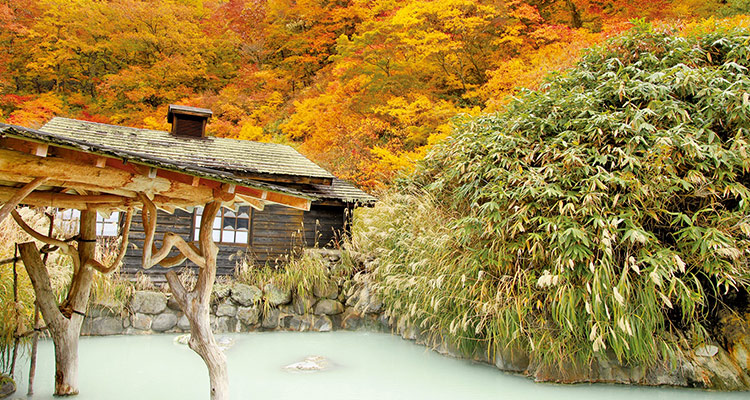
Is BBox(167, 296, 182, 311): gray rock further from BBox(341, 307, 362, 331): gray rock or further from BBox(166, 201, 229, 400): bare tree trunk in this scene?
BBox(166, 201, 229, 400): bare tree trunk

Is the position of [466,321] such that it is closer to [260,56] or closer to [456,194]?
[456,194]

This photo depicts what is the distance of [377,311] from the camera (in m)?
8.92

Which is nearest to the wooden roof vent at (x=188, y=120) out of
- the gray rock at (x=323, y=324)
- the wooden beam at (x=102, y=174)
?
the gray rock at (x=323, y=324)

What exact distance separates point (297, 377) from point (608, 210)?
4.26m

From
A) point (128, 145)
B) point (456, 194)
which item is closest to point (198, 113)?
point (128, 145)

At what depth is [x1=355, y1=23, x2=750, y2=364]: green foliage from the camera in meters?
5.07

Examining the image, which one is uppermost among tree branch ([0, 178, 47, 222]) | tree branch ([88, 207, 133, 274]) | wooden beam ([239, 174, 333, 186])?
wooden beam ([239, 174, 333, 186])

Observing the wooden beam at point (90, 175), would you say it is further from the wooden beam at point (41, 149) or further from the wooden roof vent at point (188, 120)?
the wooden roof vent at point (188, 120)

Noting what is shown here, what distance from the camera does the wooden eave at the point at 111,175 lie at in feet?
9.89

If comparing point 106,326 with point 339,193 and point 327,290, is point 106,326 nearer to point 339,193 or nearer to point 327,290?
point 327,290

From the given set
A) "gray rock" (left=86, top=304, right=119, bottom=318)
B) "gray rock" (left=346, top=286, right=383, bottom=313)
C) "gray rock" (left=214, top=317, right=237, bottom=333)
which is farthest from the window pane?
"gray rock" (left=346, top=286, right=383, bottom=313)

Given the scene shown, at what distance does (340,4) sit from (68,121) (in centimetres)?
1427

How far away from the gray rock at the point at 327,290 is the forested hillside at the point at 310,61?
4.71 m

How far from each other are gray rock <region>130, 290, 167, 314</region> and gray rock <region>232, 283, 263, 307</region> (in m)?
1.19
